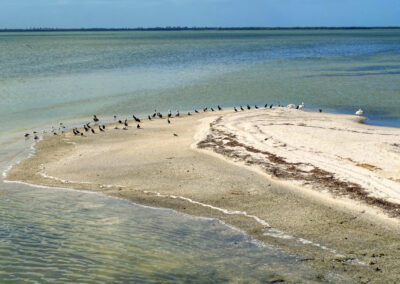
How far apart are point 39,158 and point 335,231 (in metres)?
11.3

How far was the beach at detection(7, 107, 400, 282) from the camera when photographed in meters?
8.90

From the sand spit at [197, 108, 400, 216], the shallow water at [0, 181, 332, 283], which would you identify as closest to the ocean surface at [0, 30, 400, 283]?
the shallow water at [0, 181, 332, 283]

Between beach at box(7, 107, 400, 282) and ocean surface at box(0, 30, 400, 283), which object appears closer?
ocean surface at box(0, 30, 400, 283)

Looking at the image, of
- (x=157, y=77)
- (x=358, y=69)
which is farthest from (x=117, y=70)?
(x=358, y=69)

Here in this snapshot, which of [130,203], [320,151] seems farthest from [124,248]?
[320,151]

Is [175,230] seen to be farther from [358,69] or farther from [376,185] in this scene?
[358,69]

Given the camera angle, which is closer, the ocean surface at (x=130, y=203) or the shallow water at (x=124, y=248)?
the shallow water at (x=124, y=248)

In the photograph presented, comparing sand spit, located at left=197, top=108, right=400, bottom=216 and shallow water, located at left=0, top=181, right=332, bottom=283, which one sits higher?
sand spit, located at left=197, top=108, right=400, bottom=216

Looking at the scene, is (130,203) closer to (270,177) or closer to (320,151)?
(270,177)

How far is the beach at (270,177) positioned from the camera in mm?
8898

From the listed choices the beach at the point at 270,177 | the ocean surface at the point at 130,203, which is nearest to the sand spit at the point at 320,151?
the beach at the point at 270,177

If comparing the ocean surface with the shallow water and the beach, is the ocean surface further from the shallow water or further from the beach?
the beach

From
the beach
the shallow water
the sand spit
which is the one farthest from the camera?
the sand spit

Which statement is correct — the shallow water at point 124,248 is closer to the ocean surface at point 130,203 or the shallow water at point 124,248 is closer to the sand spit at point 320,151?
the ocean surface at point 130,203
